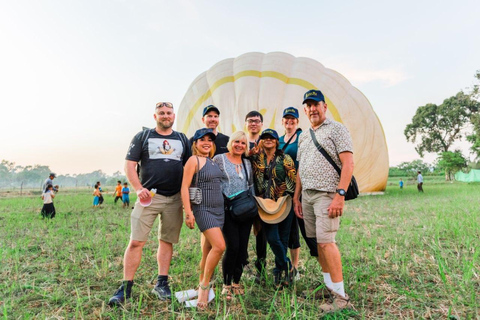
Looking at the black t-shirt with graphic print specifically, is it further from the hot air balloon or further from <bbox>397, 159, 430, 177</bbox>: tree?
<bbox>397, 159, 430, 177</bbox>: tree

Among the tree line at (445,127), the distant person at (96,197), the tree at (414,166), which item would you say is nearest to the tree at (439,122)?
the tree line at (445,127)

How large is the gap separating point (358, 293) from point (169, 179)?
2.19 meters

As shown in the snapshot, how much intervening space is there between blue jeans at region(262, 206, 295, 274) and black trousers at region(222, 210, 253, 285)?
0.25 meters

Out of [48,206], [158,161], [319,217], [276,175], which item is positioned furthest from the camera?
[48,206]

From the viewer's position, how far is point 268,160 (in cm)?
321

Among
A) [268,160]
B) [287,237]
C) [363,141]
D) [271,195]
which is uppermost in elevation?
[363,141]

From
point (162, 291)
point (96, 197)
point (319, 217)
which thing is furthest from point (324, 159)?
point (96, 197)

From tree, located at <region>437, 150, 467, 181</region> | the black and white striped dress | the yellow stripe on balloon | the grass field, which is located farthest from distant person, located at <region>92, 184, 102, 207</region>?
tree, located at <region>437, 150, 467, 181</region>

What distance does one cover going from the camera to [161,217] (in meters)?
3.15

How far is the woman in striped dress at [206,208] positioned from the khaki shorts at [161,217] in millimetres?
352

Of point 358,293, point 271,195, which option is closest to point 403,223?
point 358,293

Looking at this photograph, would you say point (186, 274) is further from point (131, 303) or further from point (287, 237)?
point (287, 237)

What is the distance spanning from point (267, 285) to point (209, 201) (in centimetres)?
113

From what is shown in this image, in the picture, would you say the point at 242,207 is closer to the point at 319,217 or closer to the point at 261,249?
the point at 319,217
